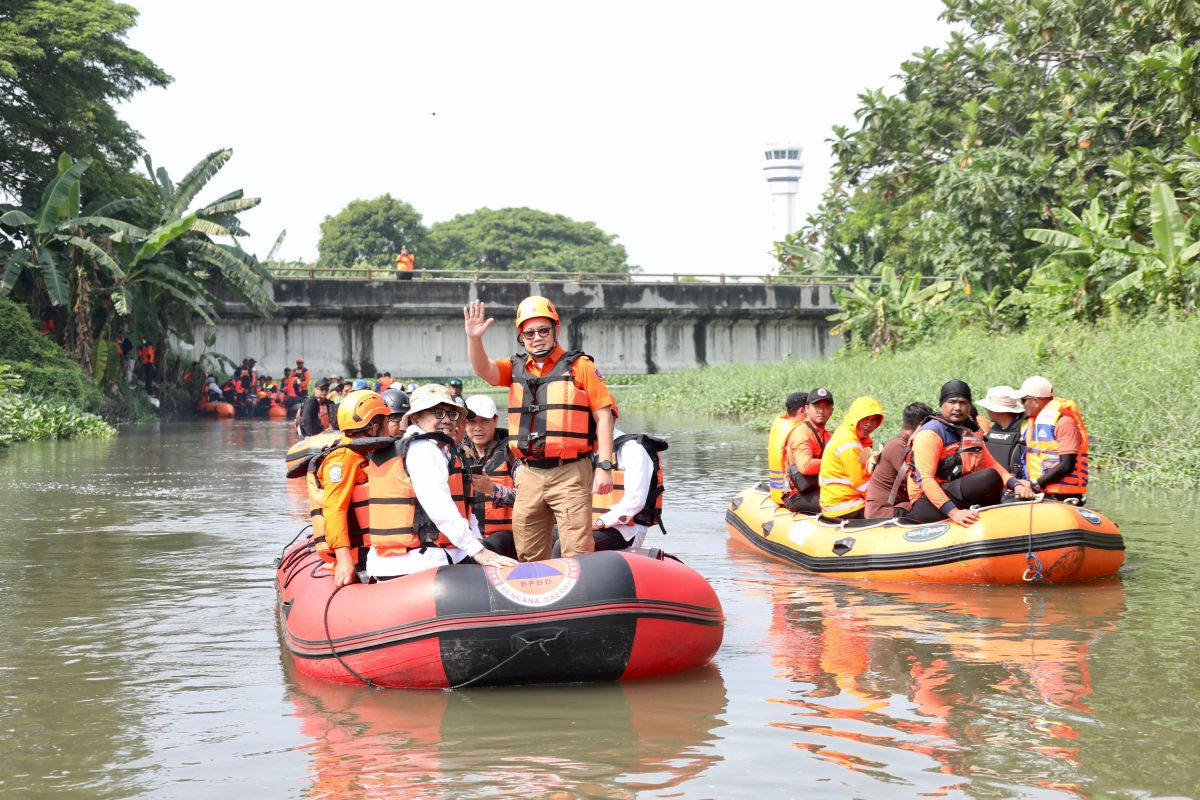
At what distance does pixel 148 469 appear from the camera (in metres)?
19.3

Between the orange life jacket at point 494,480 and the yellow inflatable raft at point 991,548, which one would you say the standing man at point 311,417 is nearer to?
the orange life jacket at point 494,480

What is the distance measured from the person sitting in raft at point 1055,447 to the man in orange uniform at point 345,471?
5540 millimetres

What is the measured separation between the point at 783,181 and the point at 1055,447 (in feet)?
429

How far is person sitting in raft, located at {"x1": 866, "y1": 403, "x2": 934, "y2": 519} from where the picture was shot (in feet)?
32.9

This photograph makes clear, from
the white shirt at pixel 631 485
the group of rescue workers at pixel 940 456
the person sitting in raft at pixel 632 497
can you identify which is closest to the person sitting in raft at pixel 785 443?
the group of rescue workers at pixel 940 456

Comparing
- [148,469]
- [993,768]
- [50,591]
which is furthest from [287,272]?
[993,768]

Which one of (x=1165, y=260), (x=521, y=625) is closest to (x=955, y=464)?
(x=521, y=625)

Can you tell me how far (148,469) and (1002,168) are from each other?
689 inches

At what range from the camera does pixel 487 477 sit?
8.40 m

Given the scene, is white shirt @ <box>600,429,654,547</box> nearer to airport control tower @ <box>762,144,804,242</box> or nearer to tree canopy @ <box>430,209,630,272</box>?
tree canopy @ <box>430,209,630,272</box>

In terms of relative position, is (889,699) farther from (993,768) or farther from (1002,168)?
(1002,168)

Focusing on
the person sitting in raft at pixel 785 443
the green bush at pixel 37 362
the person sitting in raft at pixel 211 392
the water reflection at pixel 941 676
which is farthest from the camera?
the person sitting in raft at pixel 211 392

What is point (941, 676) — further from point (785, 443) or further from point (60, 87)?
point (60, 87)

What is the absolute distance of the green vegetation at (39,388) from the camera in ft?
77.8
